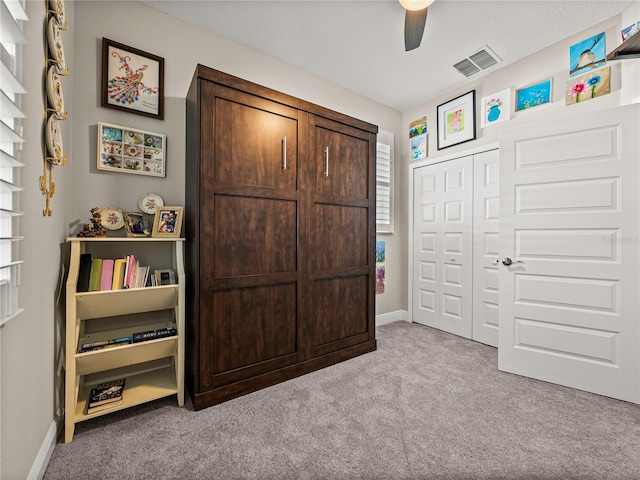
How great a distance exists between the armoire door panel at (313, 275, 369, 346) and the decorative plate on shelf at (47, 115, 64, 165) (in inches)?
71.4

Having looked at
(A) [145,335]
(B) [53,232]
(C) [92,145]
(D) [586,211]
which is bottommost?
(A) [145,335]

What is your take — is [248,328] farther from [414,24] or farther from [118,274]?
[414,24]

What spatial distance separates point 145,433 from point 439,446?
162cm

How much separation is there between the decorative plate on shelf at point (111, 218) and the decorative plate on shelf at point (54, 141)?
48cm

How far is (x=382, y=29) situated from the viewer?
2416 mm

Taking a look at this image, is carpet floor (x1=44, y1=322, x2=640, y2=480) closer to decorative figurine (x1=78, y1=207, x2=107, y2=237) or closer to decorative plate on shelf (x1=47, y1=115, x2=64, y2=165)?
decorative figurine (x1=78, y1=207, x2=107, y2=237)

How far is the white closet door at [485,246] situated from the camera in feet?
9.95

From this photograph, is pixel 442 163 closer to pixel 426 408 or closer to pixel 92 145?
pixel 426 408

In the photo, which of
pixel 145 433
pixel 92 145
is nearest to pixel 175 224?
pixel 92 145

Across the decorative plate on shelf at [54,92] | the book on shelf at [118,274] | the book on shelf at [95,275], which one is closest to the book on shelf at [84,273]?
the book on shelf at [95,275]

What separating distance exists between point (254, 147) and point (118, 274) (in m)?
1.20

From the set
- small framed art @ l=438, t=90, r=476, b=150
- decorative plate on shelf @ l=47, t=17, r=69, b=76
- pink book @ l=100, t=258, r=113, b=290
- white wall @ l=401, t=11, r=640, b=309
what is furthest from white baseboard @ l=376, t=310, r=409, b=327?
decorative plate on shelf @ l=47, t=17, r=69, b=76

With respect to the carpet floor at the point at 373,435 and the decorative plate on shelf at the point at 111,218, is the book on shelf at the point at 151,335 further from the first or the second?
the decorative plate on shelf at the point at 111,218

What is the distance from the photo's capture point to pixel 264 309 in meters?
2.18
